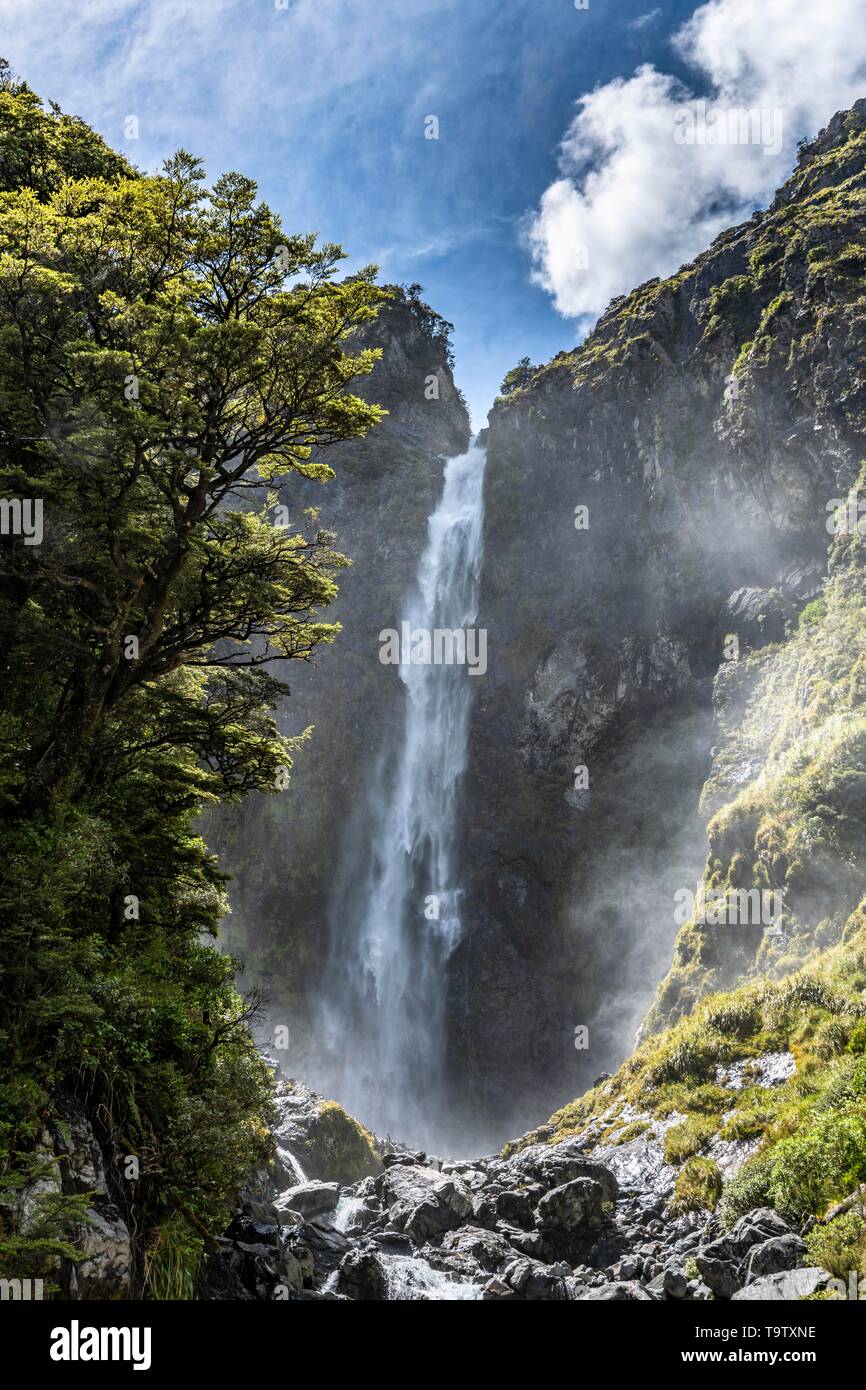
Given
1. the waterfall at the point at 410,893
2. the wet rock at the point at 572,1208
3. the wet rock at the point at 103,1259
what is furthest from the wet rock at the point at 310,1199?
the waterfall at the point at 410,893

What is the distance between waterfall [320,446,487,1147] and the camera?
38719 mm

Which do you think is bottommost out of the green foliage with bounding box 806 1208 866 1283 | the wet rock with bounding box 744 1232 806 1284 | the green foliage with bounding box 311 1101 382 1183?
the green foliage with bounding box 311 1101 382 1183

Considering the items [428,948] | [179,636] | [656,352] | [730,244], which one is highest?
[730,244]

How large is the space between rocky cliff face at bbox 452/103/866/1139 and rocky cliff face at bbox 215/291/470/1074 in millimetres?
7100

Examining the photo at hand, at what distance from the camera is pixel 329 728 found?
4850cm

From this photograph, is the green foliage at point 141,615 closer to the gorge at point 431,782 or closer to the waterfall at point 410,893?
the gorge at point 431,782

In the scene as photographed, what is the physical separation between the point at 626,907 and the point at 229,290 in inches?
1245

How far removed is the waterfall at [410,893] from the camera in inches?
1524

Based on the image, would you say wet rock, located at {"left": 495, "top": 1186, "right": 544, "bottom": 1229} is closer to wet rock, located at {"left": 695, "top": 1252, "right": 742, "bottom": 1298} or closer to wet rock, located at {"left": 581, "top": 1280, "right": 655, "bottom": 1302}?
wet rock, located at {"left": 581, "top": 1280, "right": 655, "bottom": 1302}

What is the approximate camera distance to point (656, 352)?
42781 millimetres

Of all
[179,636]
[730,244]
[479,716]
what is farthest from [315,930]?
[730,244]

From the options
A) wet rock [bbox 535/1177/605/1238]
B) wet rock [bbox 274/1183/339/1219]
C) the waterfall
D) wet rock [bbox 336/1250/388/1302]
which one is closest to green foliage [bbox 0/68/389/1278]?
wet rock [bbox 336/1250/388/1302]
